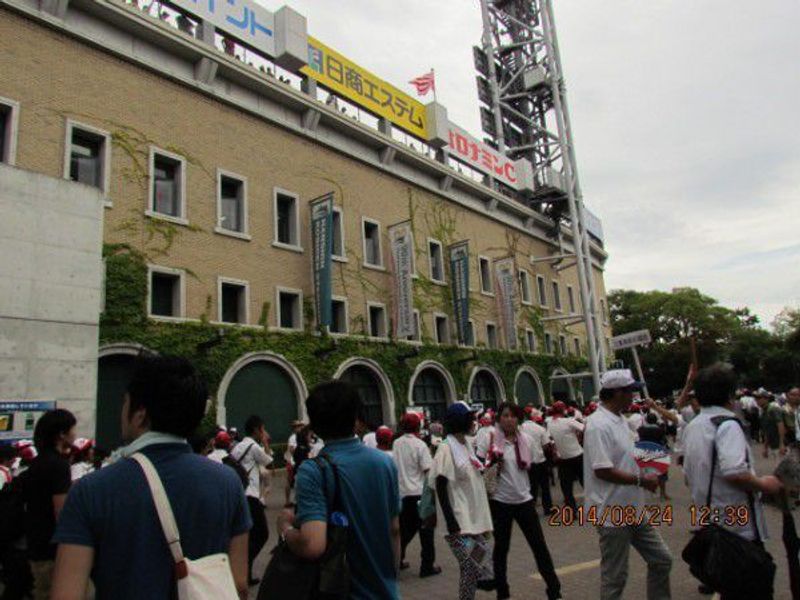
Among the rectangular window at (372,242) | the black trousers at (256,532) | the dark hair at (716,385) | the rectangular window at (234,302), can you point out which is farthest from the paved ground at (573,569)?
the rectangular window at (372,242)

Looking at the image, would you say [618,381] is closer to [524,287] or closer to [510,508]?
[510,508]

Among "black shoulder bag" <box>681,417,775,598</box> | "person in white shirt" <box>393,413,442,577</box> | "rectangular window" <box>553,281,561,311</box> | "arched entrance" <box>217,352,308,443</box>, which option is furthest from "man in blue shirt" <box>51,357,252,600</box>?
"rectangular window" <box>553,281,561,311</box>

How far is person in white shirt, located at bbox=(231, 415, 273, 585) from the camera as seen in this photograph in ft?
22.6

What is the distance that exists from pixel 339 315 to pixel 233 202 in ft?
18.4

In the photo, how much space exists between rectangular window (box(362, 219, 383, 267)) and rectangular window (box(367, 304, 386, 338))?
1803mm

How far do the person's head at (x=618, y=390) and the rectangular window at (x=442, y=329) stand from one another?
22759mm

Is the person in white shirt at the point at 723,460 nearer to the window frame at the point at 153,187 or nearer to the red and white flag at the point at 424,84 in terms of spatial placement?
the window frame at the point at 153,187

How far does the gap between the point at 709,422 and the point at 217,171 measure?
17.7 meters

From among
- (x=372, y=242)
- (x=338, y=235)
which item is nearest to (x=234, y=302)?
(x=338, y=235)

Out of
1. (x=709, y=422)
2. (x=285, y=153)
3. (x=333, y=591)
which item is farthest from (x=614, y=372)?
(x=285, y=153)

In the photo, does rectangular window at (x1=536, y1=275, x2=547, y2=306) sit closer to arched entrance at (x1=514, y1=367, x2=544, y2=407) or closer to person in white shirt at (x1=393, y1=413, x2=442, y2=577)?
arched entrance at (x1=514, y1=367, x2=544, y2=407)

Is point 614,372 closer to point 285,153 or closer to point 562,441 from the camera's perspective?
point 562,441

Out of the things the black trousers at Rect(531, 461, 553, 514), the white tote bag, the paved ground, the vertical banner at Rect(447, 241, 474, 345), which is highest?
the vertical banner at Rect(447, 241, 474, 345)

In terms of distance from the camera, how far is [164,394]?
2189 mm
